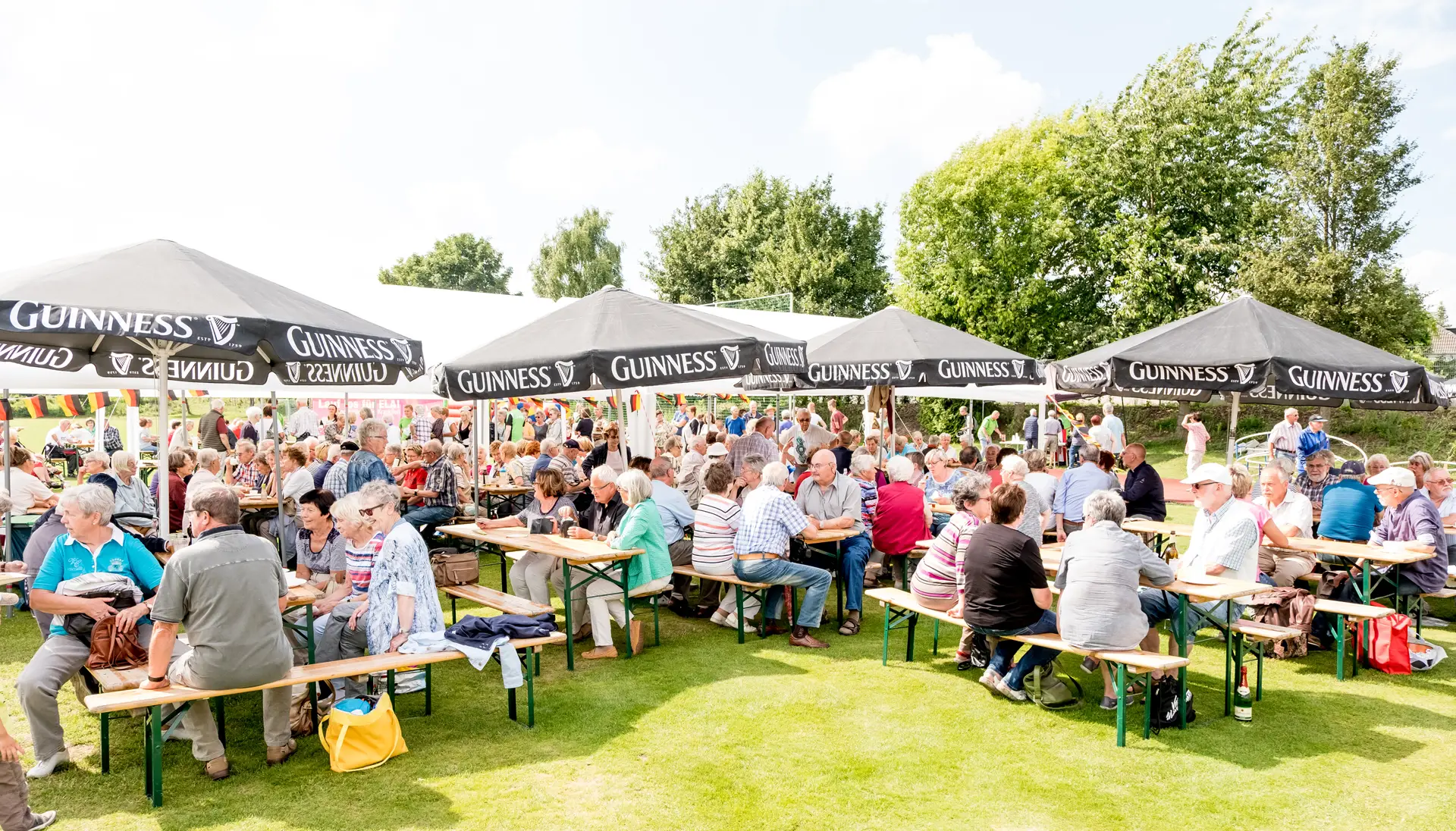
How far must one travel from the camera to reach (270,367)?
779 centimetres

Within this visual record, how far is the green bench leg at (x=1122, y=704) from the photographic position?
194 inches

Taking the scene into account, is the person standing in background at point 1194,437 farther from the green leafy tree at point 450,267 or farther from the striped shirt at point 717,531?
the green leafy tree at point 450,267

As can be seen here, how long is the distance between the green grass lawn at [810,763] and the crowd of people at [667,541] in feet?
1.23

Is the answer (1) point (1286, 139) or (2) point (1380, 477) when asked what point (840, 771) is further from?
(1) point (1286, 139)

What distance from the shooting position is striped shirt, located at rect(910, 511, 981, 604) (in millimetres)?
6086

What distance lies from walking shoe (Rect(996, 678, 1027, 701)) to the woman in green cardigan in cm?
238

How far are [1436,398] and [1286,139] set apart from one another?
22.1 m

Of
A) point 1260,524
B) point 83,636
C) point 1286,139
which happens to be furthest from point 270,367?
point 1286,139

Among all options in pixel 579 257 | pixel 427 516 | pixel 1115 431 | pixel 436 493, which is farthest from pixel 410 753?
pixel 579 257

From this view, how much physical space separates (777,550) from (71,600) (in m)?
4.26

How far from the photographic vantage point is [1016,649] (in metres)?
5.96

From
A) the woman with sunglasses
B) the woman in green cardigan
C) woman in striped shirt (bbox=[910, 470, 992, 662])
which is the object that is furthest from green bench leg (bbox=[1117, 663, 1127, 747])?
the woman with sunglasses

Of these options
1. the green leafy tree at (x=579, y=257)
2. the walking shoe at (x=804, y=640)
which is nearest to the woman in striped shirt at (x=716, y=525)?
the walking shoe at (x=804, y=640)

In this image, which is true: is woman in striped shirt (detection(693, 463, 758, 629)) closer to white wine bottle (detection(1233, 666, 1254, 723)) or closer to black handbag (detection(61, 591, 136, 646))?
white wine bottle (detection(1233, 666, 1254, 723))
